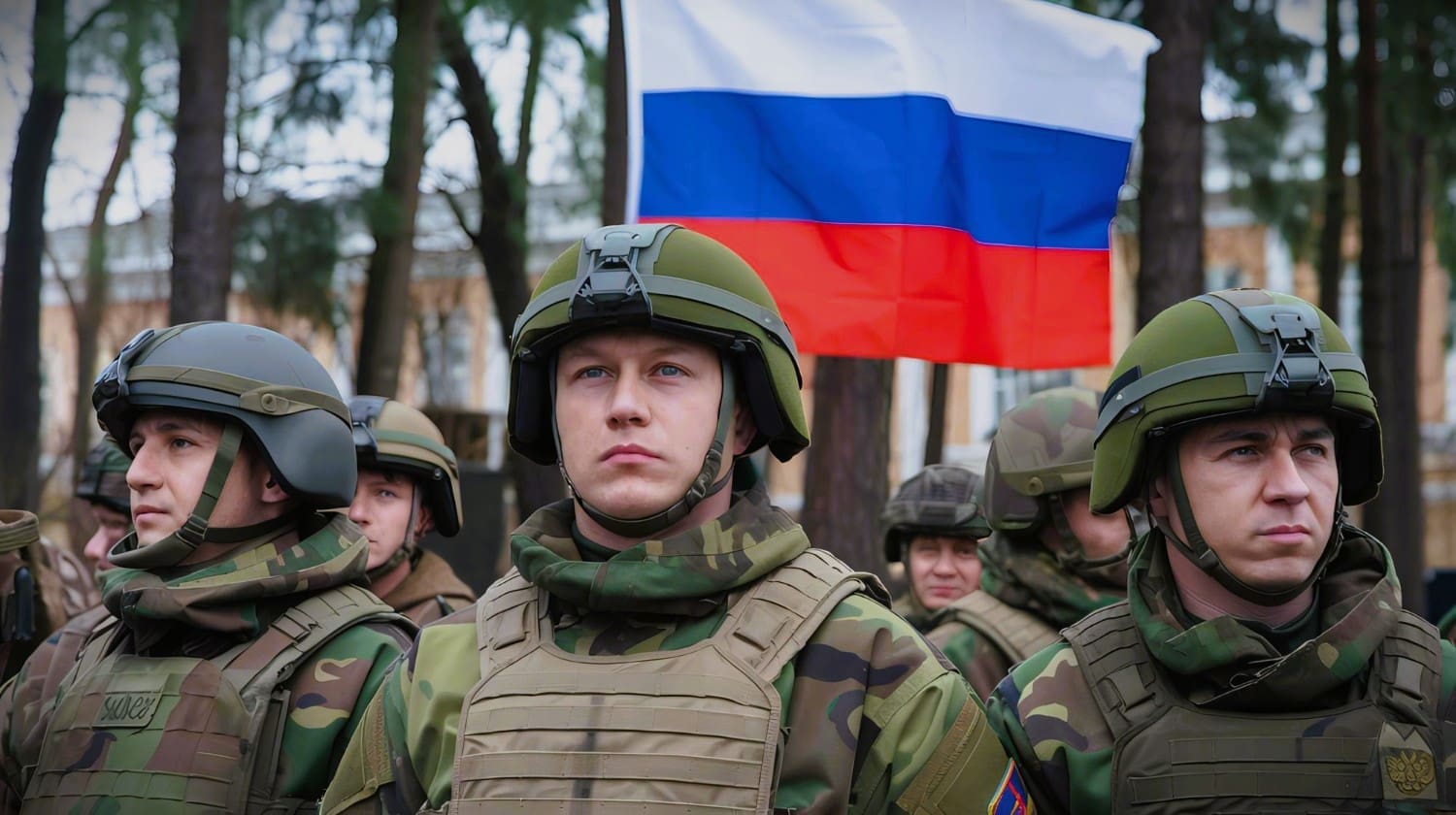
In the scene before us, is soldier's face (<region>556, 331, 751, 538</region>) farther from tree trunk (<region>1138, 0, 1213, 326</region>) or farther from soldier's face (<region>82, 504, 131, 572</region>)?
tree trunk (<region>1138, 0, 1213, 326</region>)

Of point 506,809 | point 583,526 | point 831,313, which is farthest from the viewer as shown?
point 831,313

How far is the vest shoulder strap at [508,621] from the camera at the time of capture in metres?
3.58

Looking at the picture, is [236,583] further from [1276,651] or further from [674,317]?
[1276,651]

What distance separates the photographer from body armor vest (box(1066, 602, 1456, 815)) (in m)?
3.44

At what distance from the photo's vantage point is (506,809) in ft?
10.8

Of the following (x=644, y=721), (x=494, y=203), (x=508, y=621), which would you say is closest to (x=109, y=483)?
(x=508, y=621)

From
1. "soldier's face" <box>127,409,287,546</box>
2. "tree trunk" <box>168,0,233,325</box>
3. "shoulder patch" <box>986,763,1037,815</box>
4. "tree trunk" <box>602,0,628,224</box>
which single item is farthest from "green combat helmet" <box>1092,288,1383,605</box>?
"tree trunk" <box>602,0,628,224</box>

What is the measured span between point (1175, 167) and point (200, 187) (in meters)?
5.19

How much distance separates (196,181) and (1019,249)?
4588mm

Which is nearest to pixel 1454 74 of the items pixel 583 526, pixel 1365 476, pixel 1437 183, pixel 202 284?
Answer: pixel 1437 183

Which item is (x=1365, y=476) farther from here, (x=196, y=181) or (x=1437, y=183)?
(x=1437, y=183)

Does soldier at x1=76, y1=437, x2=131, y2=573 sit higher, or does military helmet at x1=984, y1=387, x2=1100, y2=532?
military helmet at x1=984, y1=387, x2=1100, y2=532

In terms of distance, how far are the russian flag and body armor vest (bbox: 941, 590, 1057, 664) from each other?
117cm

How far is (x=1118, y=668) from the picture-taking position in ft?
12.2
